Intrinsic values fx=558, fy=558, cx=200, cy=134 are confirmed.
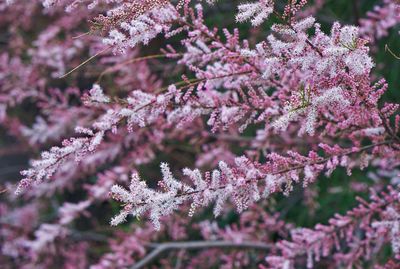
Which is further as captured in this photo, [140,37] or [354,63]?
[140,37]

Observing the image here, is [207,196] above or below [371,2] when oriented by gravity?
below

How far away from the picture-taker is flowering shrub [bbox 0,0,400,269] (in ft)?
3.80

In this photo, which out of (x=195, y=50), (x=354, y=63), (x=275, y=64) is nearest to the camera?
(x=354, y=63)

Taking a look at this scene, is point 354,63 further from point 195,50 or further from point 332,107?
point 195,50

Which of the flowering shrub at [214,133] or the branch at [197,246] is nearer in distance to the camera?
the flowering shrub at [214,133]

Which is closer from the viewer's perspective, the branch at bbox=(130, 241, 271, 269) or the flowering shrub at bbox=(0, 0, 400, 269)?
the flowering shrub at bbox=(0, 0, 400, 269)

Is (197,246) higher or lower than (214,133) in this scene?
lower

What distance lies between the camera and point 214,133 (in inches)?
97.0

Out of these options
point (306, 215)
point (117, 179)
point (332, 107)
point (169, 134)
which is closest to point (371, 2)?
point (306, 215)

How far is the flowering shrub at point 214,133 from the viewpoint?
1.16m

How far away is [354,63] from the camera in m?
1.04

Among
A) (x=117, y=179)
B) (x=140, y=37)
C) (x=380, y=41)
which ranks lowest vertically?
(x=140, y=37)

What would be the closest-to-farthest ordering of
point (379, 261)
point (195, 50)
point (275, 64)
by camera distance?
point (275, 64), point (195, 50), point (379, 261)

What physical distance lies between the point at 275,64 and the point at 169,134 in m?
1.52
